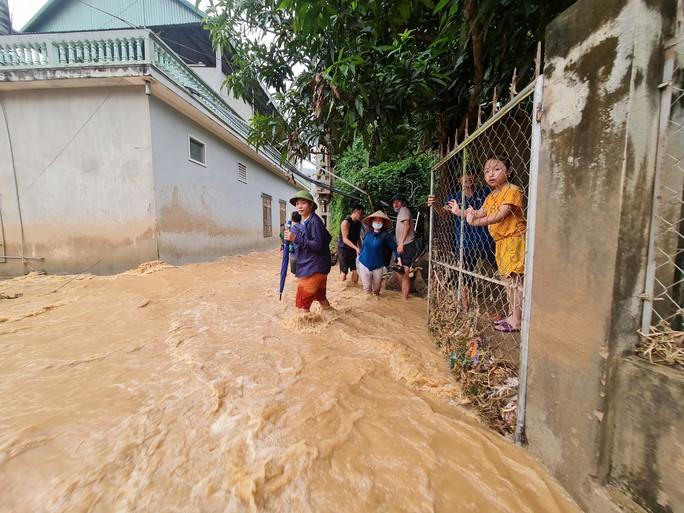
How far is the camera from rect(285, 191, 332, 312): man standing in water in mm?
3576

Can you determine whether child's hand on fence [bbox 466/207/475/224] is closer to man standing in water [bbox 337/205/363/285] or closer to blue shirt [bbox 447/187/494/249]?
blue shirt [bbox 447/187/494/249]

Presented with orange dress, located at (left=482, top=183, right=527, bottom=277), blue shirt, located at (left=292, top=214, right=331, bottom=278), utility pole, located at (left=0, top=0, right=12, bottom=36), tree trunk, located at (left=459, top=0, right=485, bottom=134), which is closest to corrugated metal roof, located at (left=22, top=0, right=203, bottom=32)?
utility pole, located at (left=0, top=0, right=12, bottom=36)

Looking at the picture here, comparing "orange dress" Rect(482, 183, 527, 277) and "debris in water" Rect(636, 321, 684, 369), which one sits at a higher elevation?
"orange dress" Rect(482, 183, 527, 277)

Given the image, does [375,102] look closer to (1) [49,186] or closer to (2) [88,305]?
(2) [88,305]

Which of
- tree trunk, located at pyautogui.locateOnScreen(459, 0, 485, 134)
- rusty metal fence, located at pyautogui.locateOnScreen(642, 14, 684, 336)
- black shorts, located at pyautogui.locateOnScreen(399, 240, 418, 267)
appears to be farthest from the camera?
black shorts, located at pyautogui.locateOnScreen(399, 240, 418, 267)

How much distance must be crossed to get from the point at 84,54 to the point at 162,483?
29.2ft

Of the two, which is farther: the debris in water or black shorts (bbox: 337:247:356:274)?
black shorts (bbox: 337:247:356:274)

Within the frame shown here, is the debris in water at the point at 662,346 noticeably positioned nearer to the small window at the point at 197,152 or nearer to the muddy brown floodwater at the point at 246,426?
the muddy brown floodwater at the point at 246,426

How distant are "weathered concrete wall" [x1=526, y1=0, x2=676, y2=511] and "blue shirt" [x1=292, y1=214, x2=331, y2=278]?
8.23ft

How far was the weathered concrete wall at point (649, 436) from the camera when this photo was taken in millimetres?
1010

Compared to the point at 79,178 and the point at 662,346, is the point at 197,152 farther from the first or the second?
the point at 662,346

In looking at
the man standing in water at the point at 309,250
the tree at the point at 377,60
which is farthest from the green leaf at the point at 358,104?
the man standing in water at the point at 309,250

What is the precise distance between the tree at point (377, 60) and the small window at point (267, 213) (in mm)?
9487

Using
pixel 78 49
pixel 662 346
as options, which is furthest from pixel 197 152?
pixel 662 346
